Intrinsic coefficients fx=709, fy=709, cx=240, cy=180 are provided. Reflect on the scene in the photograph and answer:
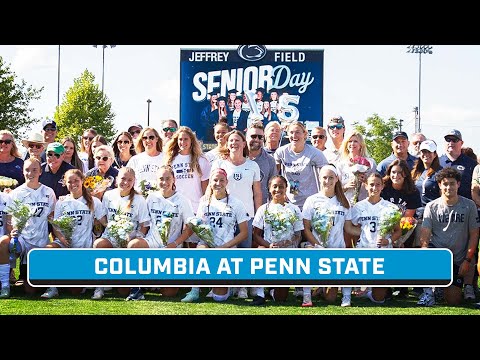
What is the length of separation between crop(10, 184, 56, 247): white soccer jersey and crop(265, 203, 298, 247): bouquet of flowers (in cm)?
194

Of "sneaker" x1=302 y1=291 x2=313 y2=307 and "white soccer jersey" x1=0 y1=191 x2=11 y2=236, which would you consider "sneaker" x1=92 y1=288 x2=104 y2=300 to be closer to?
"white soccer jersey" x1=0 y1=191 x2=11 y2=236

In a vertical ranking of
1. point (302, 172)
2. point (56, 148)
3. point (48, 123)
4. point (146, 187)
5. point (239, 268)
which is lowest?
point (239, 268)

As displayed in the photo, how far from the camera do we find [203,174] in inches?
254

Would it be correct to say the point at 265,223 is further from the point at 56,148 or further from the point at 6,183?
the point at 6,183

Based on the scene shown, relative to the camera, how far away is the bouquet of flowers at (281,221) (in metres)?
6.02

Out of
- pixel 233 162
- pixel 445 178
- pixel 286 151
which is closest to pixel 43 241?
pixel 233 162

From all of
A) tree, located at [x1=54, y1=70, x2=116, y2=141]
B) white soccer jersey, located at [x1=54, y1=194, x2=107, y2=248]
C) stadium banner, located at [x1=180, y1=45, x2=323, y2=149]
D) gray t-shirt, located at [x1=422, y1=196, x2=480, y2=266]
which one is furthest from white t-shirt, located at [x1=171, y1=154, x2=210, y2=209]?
tree, located at [x1=54, y1=70, x2=116, y2=141]

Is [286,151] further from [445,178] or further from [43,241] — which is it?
[43,241]

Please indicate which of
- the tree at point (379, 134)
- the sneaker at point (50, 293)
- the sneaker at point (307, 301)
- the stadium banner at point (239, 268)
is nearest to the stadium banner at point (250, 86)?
the tree at point (379, 134)

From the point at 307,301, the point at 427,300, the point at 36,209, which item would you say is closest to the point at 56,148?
the point at 36,209

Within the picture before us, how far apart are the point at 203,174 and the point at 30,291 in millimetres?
1825

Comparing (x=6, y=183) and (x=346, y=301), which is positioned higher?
(x=6, y=183)

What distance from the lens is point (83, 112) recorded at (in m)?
14.4

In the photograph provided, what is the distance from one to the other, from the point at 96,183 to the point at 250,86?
276 inches
